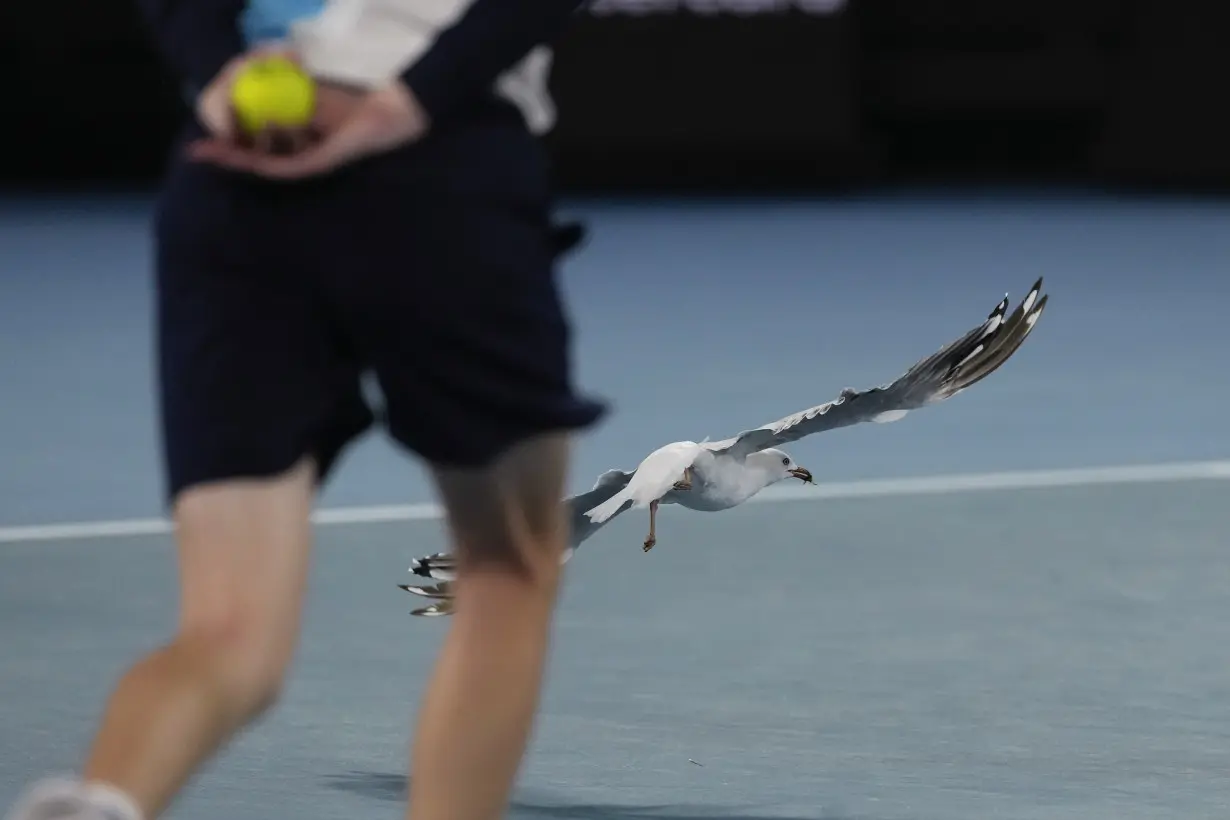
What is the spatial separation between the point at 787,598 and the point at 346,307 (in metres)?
2.68

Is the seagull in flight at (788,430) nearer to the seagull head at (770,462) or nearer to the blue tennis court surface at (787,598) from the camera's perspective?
the seagull head at (770,462)

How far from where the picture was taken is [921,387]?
12.3 feet

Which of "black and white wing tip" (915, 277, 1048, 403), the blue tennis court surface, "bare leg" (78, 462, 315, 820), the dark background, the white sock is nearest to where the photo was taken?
the white sock

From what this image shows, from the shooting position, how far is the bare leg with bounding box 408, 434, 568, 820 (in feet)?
7.95

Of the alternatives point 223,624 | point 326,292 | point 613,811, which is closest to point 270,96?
point 326,292

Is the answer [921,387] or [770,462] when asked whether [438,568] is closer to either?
[770,462]

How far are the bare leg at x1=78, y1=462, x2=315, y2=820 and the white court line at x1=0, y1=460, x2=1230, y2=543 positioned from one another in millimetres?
3336

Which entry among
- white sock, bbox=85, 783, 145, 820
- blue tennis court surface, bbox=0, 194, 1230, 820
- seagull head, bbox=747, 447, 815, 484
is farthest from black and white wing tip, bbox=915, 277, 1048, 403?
white sock, bbox=85, 783, 145, 820

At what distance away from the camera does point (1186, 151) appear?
13.6 meters

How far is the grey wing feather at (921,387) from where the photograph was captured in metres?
3.70

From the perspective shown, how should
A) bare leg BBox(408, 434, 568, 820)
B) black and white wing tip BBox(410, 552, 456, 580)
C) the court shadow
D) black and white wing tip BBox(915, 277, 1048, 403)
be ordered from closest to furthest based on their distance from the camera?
bare leg BBox(408, 434, 568, 820) < the court shadow < black and white wing tip BBox(915, 277, 1048, 403) < black and white wing tip BBox(410, 552, 456, 580)

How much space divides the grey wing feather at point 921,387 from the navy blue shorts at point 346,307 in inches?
56.8

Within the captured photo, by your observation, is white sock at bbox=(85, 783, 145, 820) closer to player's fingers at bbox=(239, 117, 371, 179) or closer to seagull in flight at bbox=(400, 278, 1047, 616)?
player's fingers at bbox=(239, 117, 371, 179)

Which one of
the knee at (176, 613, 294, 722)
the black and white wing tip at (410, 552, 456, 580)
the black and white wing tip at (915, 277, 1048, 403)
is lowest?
the black and white wing tip at (410, 552, 456, 580)
